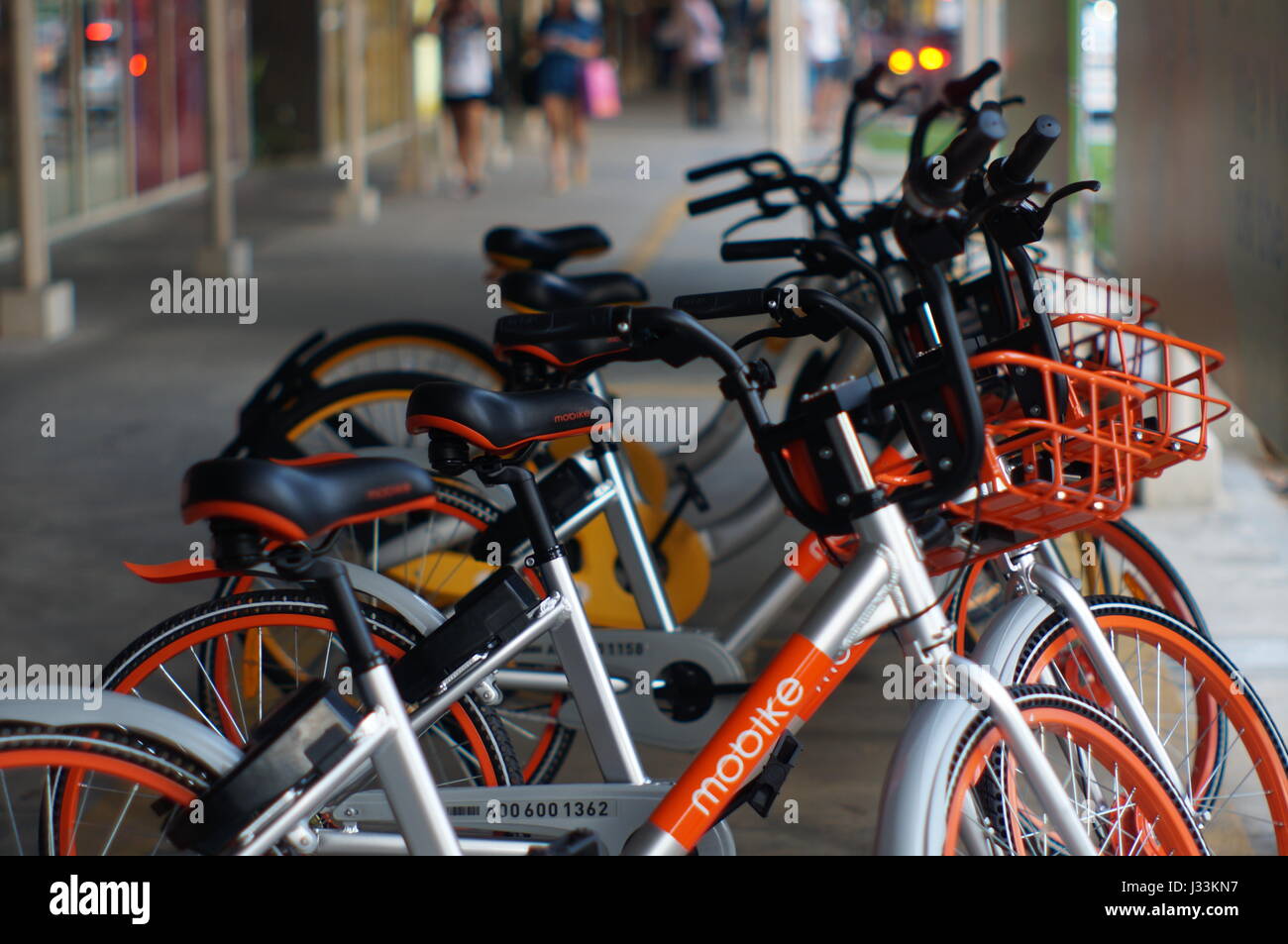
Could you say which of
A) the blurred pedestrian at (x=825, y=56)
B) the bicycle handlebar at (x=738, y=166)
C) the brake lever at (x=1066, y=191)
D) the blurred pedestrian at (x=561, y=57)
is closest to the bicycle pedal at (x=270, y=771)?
the brake lever at (x=1066, y=191)

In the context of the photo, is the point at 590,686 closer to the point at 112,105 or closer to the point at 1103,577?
the point at 1103,577

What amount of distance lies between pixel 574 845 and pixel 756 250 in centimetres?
109

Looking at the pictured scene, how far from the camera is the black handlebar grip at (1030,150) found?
2.09 metres

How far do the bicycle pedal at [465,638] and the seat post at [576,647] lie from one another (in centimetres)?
7

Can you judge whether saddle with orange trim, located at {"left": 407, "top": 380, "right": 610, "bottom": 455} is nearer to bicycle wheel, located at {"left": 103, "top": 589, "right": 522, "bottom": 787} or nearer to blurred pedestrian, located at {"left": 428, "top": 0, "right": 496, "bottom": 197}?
bicycle wheel, located at {"left": 103, "top": 589, "right": 522, "bottom": 787}

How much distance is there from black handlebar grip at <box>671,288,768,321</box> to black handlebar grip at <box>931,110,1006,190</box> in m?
0.34

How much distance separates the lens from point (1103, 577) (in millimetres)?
3252

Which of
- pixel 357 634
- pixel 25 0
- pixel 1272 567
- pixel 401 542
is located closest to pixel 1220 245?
pixel 1272 567

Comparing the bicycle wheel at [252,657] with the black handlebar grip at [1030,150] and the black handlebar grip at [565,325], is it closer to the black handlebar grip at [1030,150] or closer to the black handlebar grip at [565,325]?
the black handlebar grip at [565,325]

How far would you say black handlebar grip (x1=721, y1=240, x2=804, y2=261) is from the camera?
2.79 meters

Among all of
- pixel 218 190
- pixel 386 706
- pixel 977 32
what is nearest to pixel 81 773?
pixel 386 706

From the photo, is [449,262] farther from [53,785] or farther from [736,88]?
[736,88]

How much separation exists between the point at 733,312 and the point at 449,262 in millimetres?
8618

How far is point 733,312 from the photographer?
2219 mm
